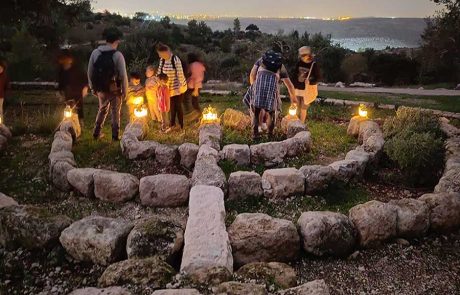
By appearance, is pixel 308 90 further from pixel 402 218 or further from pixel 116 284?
Result: pixel 116 284

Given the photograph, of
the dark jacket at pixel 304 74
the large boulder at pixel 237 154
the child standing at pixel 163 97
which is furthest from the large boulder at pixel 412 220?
the child standing at pixel 163 97

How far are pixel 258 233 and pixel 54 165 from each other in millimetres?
3845

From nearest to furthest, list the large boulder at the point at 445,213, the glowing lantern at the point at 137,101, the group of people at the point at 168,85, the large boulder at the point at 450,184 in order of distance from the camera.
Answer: the large boulder at the point at 445,213, the large boulder at the point at 450,184, the group of people at the point at 168,85, the glowing lantern at the point at 137,101

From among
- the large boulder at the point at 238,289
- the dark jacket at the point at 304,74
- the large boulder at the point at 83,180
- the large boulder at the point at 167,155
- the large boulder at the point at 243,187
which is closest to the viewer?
the large boulder at the point at 238,289

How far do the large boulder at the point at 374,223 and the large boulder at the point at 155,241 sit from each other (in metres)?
2.14

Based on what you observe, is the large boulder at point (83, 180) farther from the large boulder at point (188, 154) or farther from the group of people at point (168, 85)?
the group of people at point (168, 85)

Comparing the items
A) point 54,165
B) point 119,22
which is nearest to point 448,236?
point 54,165

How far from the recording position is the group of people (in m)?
8.41

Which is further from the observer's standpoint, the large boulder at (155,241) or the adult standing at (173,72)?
the adult standing at (173,72)

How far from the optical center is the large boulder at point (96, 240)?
15.7 ft

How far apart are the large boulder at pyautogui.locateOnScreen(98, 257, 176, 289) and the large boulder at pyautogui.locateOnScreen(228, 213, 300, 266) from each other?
1026 mm

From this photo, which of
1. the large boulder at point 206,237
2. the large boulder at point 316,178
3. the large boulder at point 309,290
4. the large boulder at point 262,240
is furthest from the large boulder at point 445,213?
the large boulder at point 206,237

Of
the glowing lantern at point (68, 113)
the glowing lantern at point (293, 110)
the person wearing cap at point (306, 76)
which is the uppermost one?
the person wearing cap at point (306, 76)

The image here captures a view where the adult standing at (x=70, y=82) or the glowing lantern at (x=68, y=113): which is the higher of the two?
the adult standing at (x=70, y=82)
